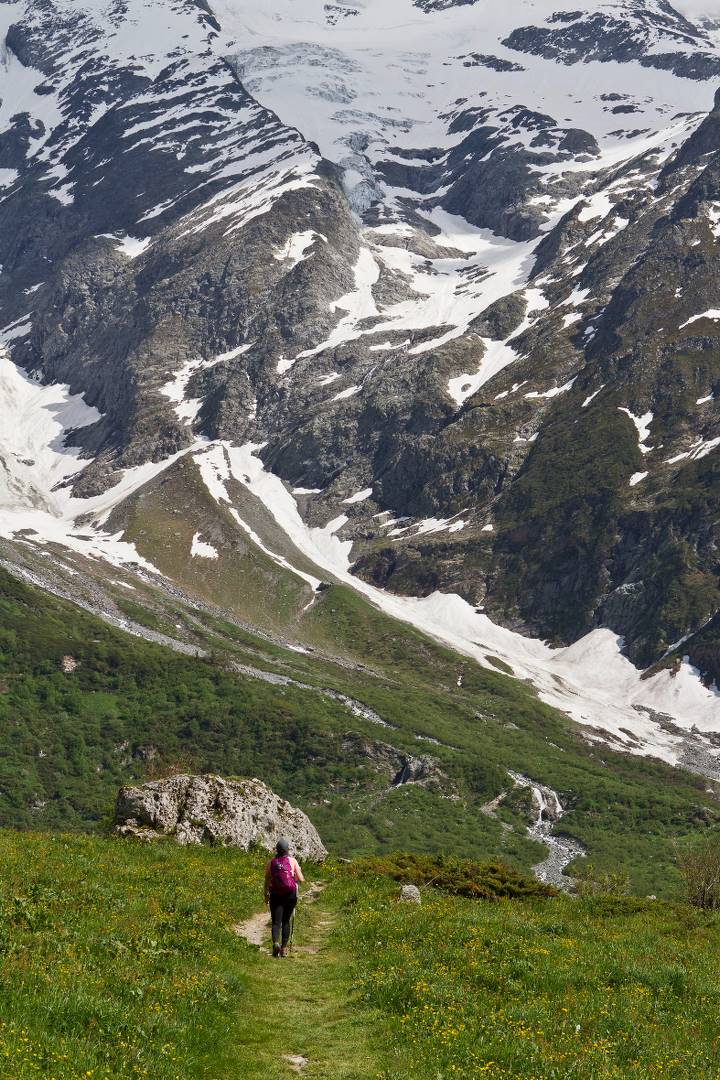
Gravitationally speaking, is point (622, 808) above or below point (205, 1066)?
below

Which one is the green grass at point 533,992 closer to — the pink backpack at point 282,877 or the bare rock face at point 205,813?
the pink backpack at point 282,877

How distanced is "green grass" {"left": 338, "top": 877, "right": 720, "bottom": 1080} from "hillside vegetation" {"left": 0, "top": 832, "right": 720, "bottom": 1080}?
48 millimetres

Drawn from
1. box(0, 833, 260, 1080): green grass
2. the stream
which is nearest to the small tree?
box(0, 833, 260, 1080): green grass

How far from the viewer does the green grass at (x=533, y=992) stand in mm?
14844

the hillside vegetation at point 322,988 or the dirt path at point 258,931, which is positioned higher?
the hillside vegetation at point 322,988

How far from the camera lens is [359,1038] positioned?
16.8 metres

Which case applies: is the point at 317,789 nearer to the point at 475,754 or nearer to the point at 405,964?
the point at 475,754

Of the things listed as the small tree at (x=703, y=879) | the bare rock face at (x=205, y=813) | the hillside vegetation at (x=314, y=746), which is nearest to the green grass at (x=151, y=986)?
the bare rock face at (x=205, y=813)

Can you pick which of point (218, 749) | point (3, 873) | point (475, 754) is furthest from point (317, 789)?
point (3, 873)

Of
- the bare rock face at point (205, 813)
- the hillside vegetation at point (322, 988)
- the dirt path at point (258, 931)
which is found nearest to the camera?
the hillside vegetation at point (322, 988)

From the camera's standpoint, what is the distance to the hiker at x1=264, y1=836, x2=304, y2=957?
2267 centimetres

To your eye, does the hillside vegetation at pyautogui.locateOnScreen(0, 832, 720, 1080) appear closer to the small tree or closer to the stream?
the small tree

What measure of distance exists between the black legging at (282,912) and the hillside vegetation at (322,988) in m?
0.69

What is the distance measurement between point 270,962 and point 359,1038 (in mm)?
5697
